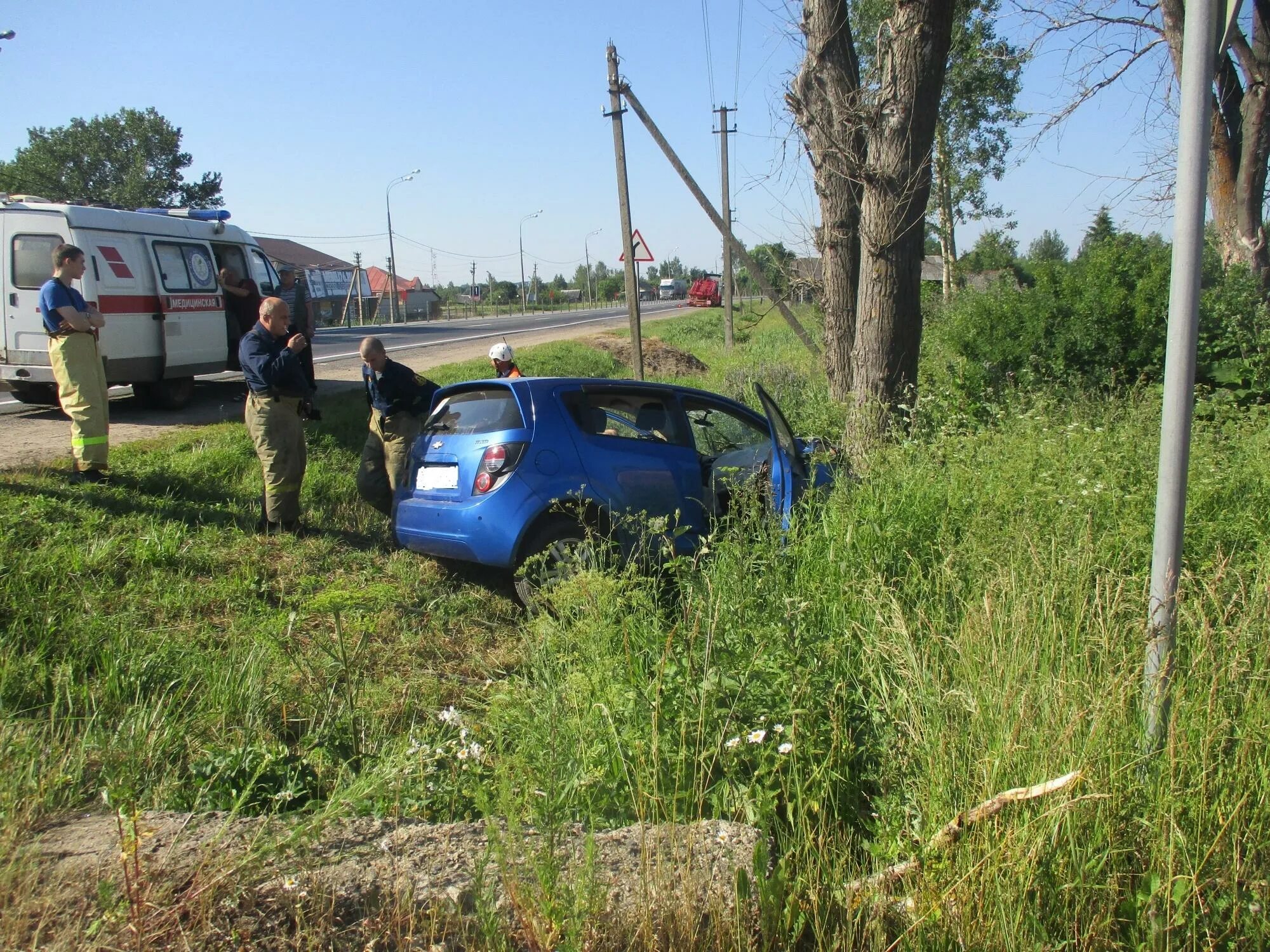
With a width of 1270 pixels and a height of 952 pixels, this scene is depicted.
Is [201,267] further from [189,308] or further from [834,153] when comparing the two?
[834,153]

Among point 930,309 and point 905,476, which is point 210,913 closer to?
point 905,476

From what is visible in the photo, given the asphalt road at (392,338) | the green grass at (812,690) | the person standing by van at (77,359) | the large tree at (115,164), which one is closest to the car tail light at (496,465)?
the green grass at (812,690)

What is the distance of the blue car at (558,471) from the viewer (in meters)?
5.98

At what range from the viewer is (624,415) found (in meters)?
6.69

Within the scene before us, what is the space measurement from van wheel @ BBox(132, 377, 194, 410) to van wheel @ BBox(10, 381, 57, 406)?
37.4 inches

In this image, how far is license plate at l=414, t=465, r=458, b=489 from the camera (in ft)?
20.6

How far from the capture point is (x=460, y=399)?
6621 mm

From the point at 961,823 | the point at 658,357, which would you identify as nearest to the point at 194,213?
the point at 658,357

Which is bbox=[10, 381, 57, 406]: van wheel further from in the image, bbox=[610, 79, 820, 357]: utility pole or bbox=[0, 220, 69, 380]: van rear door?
bbox=[610, 79, 820, 357]: utility pole

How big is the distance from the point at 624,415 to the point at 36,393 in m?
8.07

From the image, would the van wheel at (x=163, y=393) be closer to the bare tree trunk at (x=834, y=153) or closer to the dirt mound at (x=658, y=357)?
the bare tree trunk at (x=834, y=153)

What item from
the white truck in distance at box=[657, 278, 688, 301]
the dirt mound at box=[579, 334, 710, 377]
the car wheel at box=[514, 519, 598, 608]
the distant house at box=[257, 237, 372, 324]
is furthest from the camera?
the white truck in distance at box=[657, 278, 688, 301]

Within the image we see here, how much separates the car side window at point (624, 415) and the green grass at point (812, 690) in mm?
1238

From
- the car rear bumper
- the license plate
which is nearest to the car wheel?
the car rear bumper
